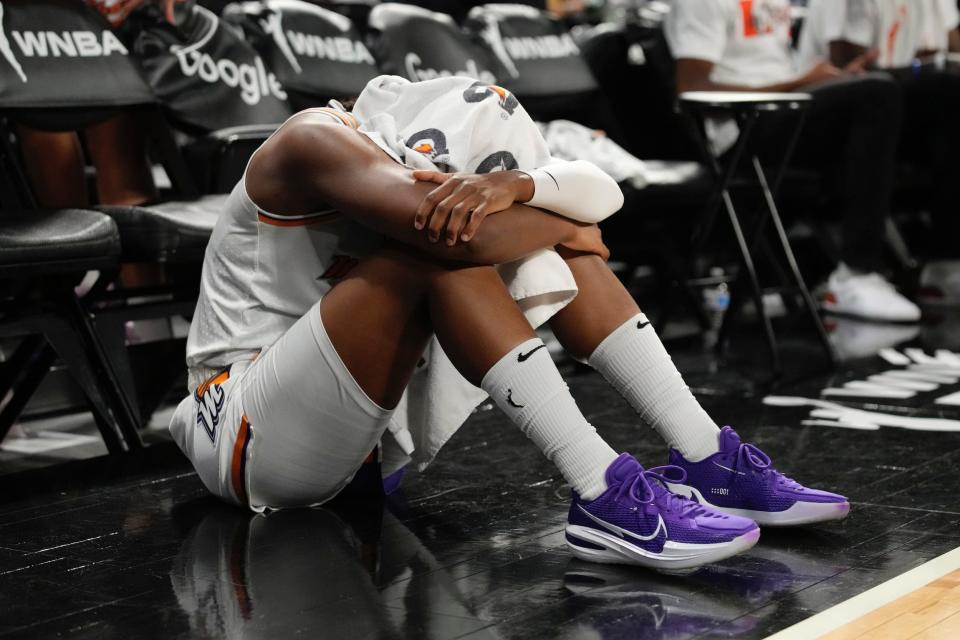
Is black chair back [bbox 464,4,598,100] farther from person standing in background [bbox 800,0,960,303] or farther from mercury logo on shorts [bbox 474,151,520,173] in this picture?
mercury logo on shorts [bbox 474,151,520,173]

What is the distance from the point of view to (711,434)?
5.77ft

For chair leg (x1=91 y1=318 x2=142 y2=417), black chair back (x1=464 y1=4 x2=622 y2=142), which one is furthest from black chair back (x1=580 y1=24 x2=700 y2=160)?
chair leg (x1=91 y1=318 x2=142 y2=417)

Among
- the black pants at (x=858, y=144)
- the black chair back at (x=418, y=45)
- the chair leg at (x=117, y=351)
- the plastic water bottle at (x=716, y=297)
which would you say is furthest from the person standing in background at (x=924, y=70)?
the chair leg at (x=117, y=351)

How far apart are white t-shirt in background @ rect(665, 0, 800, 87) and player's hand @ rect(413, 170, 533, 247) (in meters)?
2.48

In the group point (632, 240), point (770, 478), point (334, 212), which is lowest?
point (632, 240)

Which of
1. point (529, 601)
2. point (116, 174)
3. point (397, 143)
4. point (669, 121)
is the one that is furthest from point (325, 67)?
point (529, 601)

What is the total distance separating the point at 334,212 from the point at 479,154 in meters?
0.23

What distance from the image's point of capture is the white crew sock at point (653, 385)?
1.72 metres

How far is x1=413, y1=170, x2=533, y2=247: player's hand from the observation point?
154 cm

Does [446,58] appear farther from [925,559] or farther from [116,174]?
[925,559]

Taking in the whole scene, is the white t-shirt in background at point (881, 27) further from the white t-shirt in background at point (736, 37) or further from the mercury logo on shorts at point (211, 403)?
the mercury logo on shorts at point (211, 403)

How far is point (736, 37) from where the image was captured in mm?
4062

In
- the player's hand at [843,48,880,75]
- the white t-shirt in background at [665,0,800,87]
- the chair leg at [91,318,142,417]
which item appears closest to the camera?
the chair leg at [91,318,142,417]

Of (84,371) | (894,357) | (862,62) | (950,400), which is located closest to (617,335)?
(84,371)
